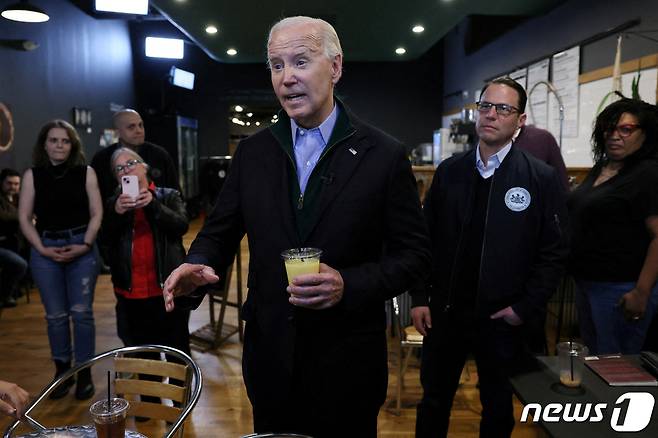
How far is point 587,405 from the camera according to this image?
4.20 feet

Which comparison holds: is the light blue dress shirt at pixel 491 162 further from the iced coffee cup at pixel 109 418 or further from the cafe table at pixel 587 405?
the iced coffee cup at pixel 109 418

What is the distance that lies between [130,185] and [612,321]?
228 cm

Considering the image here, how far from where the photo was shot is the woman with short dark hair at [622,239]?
2.21m

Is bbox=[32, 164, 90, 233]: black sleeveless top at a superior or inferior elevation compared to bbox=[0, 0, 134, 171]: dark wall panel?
inferior

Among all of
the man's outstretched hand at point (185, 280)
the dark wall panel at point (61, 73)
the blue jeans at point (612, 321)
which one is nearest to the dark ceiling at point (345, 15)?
the dark wall panel at point (61, 73)

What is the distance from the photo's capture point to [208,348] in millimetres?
3844

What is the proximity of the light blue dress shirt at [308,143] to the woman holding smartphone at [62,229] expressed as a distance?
2029 mm

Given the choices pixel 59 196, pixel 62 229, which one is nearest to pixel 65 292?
pixel 62 229

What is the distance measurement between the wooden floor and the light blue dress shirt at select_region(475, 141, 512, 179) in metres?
1.23

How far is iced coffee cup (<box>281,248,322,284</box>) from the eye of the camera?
115cm

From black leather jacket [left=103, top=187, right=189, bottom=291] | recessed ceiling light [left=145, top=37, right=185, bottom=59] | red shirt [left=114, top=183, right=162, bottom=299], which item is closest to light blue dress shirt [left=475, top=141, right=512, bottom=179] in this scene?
black leather jacket [left=103, top=187, right=189, bottom=291]

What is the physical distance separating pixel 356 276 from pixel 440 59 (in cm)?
1128

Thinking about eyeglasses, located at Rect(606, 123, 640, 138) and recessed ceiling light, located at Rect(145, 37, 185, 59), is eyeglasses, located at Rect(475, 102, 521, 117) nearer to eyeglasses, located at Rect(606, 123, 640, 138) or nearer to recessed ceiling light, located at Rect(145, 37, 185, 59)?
eyeglasses, located at Rect(606, 123, 640, 138)
